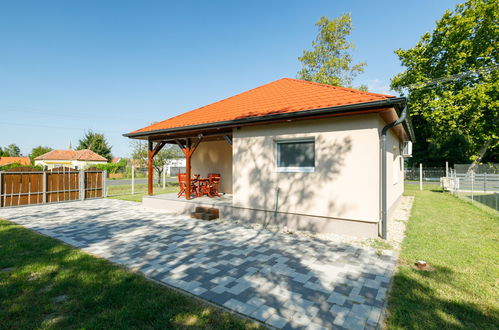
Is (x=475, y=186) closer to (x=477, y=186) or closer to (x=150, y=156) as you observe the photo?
(x=477, y=186)

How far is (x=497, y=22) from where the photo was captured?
757 inches

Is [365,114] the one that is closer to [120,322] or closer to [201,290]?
[201,290]

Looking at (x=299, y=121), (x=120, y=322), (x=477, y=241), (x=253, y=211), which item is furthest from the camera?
(x=253, y=211)

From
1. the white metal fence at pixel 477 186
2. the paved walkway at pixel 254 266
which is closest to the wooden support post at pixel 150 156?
the paved walkway at pixel 254 266

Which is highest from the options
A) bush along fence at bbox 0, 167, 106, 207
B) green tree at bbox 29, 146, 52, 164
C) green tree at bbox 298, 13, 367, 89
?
green tree at bbox 298, 13, 367, 89

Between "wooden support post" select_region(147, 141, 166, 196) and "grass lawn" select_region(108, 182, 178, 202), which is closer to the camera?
"wooden support post" select_region(147, 141, 166, 196)

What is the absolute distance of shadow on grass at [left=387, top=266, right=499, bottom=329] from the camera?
2.45 meters

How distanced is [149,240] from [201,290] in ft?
8.95

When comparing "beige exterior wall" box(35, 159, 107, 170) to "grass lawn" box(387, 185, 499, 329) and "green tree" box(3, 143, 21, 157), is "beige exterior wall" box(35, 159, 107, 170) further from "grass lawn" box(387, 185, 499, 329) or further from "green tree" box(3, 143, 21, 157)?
"green tree" box(3, 143, 21, 157)

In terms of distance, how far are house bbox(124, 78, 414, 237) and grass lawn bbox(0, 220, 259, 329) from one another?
3922 millimetres

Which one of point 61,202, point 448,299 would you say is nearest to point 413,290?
point 448,299

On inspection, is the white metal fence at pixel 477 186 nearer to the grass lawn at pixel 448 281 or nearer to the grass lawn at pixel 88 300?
the grass lawn at pixel 448 281

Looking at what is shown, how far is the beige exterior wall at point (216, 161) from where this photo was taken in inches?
436

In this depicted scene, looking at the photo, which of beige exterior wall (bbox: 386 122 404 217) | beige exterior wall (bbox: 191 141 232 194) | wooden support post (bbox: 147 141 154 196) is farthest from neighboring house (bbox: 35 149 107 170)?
beige exterior wall (bbox: 386 122 404 217)
